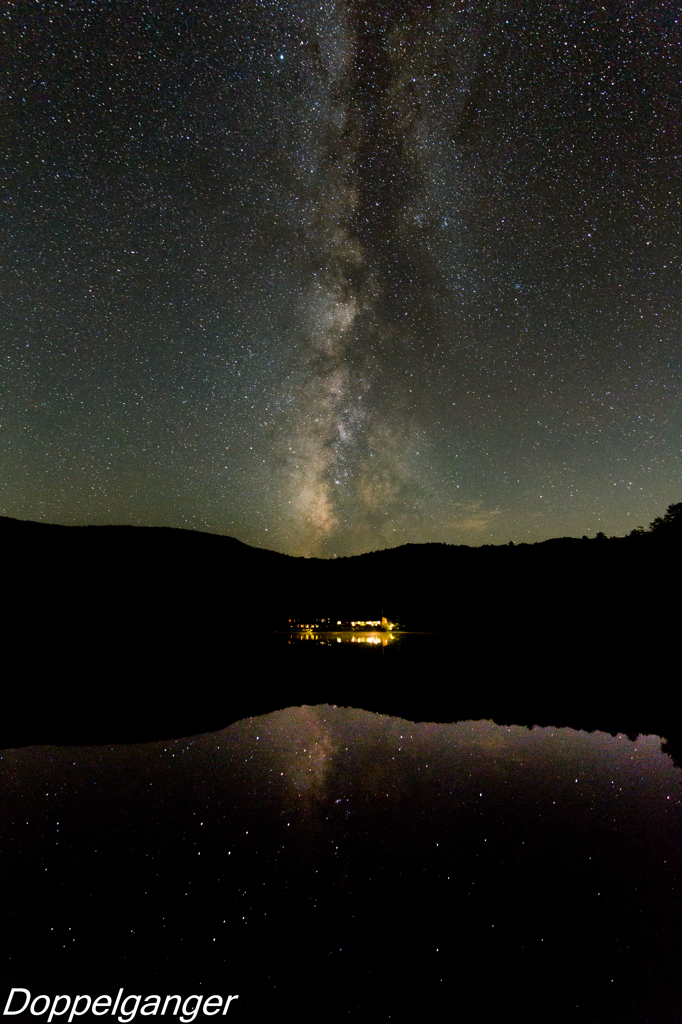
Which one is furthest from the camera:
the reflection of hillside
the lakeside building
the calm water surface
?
the lakeside building

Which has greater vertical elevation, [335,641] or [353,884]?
[335,641]

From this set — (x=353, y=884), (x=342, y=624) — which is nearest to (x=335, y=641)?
(x=342, y=624)

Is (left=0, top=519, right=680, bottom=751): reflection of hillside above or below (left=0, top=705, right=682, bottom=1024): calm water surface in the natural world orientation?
above

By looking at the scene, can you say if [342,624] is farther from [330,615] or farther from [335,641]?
[335,641]

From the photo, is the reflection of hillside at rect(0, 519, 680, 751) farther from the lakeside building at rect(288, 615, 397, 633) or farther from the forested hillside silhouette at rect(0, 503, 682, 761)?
the lakeside building at rect(288, 615, 397, 633)

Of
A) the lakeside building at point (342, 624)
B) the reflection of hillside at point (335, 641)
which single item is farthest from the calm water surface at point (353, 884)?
the lakeside building at point (342, 624)

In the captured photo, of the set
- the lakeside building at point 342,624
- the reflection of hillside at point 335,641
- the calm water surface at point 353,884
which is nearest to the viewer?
the calm water surface at point 353,884

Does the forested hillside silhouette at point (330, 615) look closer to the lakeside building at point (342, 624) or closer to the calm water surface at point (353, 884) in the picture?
the lakeside building at point (342, 624)

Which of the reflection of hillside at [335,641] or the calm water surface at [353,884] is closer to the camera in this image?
the calm water surface at [353,884]

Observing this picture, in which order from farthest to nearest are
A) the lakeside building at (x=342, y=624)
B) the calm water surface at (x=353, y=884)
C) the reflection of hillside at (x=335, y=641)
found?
1. the lakeside building at (x=342, y=624)
2. the reflection of hillside at (x=335, y=641)
3. the calm water surface at (x=353, y=884)

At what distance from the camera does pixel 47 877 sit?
4484 mm

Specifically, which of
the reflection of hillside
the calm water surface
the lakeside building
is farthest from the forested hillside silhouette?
the calm water surface

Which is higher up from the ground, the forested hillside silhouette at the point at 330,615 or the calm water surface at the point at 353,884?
the forested hillside silhouette at the point at 330,615

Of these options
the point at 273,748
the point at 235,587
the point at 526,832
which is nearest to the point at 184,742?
the point at 273,748
